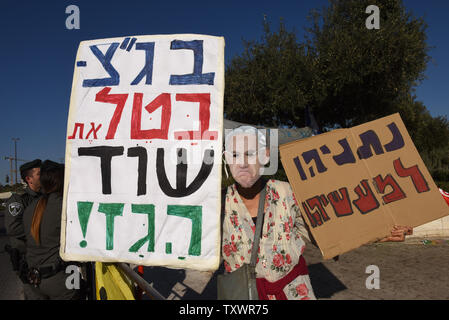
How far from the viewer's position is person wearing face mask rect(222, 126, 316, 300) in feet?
6.79

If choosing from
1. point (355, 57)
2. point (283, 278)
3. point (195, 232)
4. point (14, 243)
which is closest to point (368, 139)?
point (283, 278)

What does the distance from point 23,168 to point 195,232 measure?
3003 millimetres

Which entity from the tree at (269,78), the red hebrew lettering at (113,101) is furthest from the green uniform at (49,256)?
the tree at (269,78)

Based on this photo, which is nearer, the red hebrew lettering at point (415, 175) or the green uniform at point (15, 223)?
the red hebrew lettering at point (415, 175)

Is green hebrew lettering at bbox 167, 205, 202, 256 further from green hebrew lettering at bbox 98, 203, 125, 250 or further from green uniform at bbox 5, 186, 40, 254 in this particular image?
green uniform at bbox 5, 186, 40, 254

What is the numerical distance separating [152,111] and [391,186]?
1.76 m

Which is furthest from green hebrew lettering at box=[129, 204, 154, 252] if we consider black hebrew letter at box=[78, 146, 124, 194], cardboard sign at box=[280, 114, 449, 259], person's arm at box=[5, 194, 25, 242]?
person's arm at box=[5, 194, 25, 242]

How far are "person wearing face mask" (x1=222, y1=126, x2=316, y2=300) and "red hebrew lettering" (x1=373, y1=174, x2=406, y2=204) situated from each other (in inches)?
25.3

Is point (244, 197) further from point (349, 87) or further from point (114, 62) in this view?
point (349, 87)

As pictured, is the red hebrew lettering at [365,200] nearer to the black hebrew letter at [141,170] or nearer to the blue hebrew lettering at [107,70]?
the black hebrew letter at [141,170]

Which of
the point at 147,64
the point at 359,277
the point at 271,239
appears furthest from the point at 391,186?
the point at 359,277

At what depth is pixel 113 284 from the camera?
2381 millimetres

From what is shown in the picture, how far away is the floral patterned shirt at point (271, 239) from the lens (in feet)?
6.81
